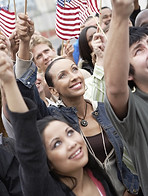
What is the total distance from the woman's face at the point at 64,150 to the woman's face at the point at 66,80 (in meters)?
0.60

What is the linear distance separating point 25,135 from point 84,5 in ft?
13.9

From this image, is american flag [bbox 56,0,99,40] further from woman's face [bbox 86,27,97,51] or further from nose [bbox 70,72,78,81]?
nose [bbox 70,72,78,81]

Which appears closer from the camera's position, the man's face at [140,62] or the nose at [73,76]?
the man's face at [140,62]

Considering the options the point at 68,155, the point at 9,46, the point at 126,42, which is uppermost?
the point at 126,42

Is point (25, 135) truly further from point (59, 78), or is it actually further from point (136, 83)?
point (59, 78)

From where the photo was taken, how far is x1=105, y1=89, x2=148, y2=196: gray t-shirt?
1.54m

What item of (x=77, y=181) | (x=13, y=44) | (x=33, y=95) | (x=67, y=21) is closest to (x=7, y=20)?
(x=67, y=21)

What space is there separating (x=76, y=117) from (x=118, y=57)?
907 mm

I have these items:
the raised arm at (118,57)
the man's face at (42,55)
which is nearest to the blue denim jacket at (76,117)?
the raised arm at (118,57)

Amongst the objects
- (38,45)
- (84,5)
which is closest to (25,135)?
(38,45)

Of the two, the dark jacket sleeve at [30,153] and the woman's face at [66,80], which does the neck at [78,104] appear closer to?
the woman's face at [66,80]

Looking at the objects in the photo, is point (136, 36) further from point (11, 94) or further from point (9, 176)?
point (9, 176)

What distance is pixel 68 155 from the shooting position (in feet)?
5.43

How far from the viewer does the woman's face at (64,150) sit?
65.3 inches
